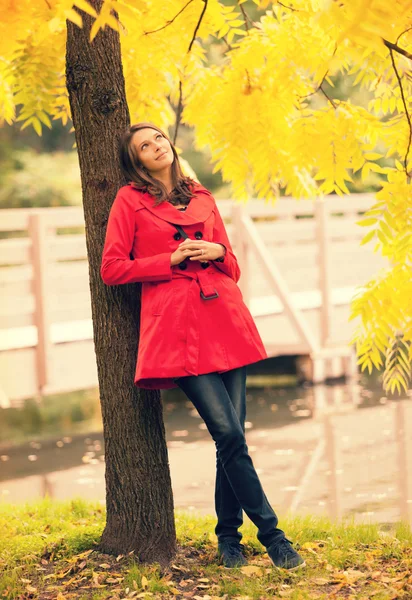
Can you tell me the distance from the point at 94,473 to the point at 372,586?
180 inches

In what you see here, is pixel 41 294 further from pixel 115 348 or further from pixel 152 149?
pixel 152 149

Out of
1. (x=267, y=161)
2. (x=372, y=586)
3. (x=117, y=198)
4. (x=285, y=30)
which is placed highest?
(x=285, y=30)

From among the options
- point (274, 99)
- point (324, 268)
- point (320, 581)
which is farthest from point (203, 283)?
point (324, 268)

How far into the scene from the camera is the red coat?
A: 14.2 ft

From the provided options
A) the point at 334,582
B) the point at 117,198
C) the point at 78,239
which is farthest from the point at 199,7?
the point at 78,239

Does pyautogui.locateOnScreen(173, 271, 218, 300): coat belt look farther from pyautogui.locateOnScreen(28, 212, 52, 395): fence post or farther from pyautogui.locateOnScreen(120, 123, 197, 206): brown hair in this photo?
pyautogui.locateOnScreen(28, 212, 52, 395): fence post

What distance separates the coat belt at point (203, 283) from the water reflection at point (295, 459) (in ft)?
8.78

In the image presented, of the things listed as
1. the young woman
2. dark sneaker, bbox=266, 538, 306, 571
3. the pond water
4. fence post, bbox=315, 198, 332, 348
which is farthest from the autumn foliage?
fence post, bbox=315, 198, 332, 348

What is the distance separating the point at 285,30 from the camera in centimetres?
606

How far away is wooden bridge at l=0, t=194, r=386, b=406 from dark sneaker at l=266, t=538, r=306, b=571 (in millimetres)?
5600

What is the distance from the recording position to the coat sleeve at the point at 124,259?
4.35 metres

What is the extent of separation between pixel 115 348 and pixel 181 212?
0.71 metres

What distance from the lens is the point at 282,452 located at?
9.04 metres

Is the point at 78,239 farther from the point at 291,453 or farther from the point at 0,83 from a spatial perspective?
the point at 0,83
